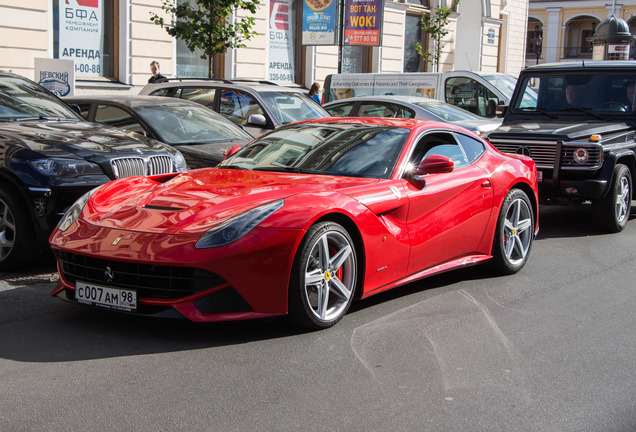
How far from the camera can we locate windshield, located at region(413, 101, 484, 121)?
42.8 feet

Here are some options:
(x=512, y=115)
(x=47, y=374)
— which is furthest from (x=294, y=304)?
(x=512, y=115)

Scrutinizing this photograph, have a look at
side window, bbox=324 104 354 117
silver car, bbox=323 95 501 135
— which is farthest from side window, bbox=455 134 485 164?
side window, bbox=324 104 354 117

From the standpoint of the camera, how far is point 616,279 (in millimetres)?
6762

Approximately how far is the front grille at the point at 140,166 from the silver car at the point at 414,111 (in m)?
6.00

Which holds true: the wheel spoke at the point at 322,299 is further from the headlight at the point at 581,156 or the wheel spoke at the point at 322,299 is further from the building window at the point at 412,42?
the building window at the point at 412,42

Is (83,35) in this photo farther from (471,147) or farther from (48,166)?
(471,147)

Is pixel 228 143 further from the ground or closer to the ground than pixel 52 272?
further from the ground

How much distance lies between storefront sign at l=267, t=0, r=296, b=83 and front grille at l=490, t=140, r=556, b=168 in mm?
15499

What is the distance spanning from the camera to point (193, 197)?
5125mm

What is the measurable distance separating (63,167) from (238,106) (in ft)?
17.2

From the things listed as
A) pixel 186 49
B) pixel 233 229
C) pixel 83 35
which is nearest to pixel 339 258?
pixel 233 229

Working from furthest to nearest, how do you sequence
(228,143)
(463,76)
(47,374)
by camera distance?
(463,76), (228,143), (47,374)

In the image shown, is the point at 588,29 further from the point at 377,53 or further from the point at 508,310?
the point at 508,310

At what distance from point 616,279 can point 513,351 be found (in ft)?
8.16
